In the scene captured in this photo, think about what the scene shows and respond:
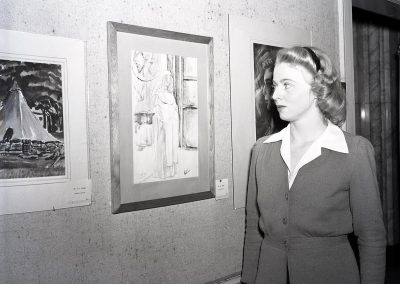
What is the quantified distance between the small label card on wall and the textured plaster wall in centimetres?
4

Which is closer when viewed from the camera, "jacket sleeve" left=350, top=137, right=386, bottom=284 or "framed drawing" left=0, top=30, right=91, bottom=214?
"framed drawing" left=0, top=30, right=91, bottom=214

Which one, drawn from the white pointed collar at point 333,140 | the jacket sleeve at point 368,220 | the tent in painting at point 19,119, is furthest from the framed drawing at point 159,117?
the jacket sleeve at point 368,220

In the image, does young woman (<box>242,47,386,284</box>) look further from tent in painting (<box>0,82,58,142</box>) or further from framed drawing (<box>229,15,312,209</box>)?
tent in painting (<box>0,82,58,142</box>)

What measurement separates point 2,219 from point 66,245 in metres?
0.25

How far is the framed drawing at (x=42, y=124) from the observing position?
4.03 ft

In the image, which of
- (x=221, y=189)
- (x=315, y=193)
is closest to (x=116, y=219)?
(x=221, y=189)

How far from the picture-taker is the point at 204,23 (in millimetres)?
1743

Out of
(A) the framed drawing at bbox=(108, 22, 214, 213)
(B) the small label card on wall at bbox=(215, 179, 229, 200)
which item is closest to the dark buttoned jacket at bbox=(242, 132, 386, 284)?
(B) the small label card on wall at bbox=(215, 179, 229, 200)

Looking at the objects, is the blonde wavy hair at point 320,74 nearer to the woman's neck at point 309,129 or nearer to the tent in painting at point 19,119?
the woman's neck at point 309,129

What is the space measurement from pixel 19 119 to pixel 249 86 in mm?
1176

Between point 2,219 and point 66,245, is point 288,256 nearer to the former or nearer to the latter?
point 66,245

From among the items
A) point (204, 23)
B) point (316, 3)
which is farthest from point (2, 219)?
point (316, 3)

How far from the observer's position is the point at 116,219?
4.83ft

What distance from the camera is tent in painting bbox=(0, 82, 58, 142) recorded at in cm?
122
